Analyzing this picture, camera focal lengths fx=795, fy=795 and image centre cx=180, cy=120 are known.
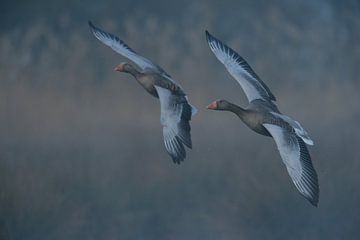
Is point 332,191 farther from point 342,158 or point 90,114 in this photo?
point 90,114

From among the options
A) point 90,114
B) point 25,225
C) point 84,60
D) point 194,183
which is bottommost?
point 25,225

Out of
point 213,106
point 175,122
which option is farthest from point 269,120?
point 175,122

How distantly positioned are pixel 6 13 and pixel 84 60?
2.39 feet

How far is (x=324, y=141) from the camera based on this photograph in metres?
5.14

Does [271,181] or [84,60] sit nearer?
[271,181]

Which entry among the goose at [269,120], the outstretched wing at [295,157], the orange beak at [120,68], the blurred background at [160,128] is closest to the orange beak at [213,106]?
the goose at [269,120]

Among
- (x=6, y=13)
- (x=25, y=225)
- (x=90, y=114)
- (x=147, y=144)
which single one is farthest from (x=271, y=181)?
(x=6, y=13)

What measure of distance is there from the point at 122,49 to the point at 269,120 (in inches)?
45.9

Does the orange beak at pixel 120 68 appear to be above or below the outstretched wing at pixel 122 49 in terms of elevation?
below

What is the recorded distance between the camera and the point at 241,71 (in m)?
5.15

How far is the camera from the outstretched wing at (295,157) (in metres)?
4.79

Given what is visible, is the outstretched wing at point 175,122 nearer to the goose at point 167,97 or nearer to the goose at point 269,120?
the goose at point 167,97

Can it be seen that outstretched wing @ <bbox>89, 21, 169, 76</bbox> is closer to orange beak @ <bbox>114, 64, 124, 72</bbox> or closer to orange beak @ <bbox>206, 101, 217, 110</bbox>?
orange beak @ <bbox>114, 64, 124, 72</bbox>

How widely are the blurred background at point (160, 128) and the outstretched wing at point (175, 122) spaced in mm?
78
